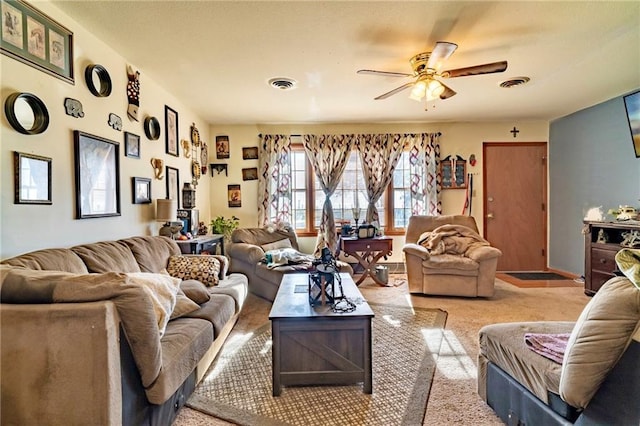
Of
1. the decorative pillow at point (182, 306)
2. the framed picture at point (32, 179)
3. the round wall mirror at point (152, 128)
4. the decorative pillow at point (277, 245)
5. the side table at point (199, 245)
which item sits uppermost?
the round wall mirror at point (152, 128)

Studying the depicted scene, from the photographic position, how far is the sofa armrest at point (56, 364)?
1259 mm

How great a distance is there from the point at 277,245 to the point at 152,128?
6.83ft

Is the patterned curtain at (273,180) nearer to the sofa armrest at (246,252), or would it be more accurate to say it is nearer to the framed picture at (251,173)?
the framed picture at (251,173)

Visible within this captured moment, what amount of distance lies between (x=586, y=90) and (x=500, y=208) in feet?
6.79

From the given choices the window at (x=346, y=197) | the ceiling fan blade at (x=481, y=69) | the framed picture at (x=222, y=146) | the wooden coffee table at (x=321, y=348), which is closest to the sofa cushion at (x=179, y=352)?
the wooden coffee table at (x=321, y=348)

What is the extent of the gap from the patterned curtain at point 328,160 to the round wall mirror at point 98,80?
3047 millimetres

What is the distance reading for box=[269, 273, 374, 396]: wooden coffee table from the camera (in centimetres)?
204

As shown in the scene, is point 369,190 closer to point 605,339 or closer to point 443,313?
point 443,313

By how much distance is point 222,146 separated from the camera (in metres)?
5.44

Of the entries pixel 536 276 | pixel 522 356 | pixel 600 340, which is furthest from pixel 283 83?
pixel 536 276

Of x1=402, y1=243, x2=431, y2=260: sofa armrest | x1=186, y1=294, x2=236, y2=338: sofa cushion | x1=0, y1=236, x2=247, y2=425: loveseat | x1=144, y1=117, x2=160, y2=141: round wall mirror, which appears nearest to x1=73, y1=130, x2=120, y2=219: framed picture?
x1=144, y1=117, x2=160, y2=141: round wall mirror

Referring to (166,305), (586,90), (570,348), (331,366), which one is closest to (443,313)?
(331,366)

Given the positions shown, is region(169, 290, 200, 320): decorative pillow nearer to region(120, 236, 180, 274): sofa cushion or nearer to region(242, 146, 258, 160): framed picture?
region(120, 236, 180, 274): sofa cushion

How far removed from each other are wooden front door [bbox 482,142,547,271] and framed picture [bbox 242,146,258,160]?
3.73 metres
